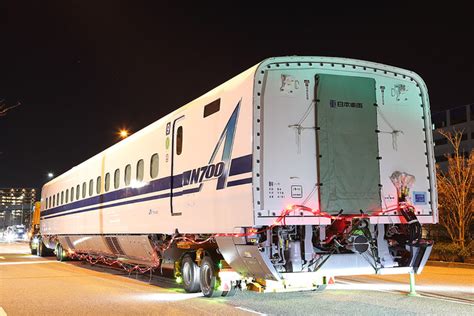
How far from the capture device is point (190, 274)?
10.8 m

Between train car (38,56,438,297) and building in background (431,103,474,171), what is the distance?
6745 cm

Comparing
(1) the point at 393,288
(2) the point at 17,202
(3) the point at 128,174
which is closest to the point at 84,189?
(3) the point at 128,174

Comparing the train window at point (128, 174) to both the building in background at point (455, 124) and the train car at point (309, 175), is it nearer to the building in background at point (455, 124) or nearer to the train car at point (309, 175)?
the train car at point (309, 175)

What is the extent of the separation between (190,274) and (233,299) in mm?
1163

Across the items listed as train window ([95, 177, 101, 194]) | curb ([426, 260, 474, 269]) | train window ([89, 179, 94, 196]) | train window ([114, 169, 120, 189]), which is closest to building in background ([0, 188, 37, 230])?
train window ([89, 179, 94, 196])

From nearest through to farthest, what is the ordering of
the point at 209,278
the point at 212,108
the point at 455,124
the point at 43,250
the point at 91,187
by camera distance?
1. the point at 212,108
2. the point at 209,278
3. the point at 91,187
4. the point at 43,250
5. the point at 455,124

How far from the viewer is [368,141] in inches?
339

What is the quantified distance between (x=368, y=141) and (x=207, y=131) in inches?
112

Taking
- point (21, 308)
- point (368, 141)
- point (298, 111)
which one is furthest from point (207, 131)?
point (21, 308)

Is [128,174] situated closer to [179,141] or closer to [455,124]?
[179,141]

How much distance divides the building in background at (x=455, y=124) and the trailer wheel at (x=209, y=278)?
221 feet

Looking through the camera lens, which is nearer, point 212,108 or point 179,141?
point 212,108

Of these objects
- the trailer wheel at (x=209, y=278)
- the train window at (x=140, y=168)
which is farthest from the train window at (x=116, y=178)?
the trailer wheel at (x=209, y=278)

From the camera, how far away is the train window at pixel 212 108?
366 inches
